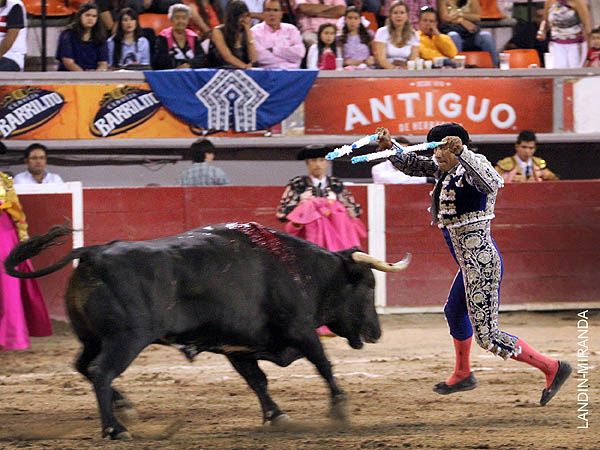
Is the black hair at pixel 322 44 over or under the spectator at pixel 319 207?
over

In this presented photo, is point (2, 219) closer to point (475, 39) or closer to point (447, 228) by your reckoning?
point (447, 228)

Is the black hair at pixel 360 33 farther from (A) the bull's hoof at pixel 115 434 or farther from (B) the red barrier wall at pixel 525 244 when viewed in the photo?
(A) the bull's hoof at pixel 115 434

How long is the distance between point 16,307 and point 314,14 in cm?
426

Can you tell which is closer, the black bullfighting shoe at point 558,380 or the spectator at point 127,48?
the black bullfighting shoe at point 558,380

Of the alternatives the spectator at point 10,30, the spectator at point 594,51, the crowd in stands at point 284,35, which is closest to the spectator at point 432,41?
Answer: the crowd in stands at point 284,35

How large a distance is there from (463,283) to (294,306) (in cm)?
79

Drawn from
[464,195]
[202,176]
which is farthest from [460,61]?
[464,195]

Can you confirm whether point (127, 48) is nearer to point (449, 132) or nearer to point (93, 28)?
point (93, 28)

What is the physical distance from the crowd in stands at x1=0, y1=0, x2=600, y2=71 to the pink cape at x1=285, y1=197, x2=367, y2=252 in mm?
2179

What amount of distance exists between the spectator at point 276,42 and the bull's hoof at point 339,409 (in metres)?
5.11

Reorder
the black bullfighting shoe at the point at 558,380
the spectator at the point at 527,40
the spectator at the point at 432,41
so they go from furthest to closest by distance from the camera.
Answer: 1. the spectator at the point at 527,40
2. the spectator at the point at 432,41
3. the black bullfighting shoe at the point at 558,380

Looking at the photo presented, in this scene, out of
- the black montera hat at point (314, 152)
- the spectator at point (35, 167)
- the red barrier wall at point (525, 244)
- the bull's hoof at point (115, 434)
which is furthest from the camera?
the red barrier wall at point (525, 244)

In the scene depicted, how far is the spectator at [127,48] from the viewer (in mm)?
8703

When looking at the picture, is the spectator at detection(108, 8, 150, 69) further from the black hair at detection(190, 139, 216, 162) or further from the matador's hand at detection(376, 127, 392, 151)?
the matador's hand at detection(376, 127, 392, 151)
